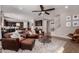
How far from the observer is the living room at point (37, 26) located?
270 cm

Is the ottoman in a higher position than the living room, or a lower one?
lower

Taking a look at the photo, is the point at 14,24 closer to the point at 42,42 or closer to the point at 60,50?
the point at 42,42

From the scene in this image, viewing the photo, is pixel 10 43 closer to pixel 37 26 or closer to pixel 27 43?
pixel 27 43

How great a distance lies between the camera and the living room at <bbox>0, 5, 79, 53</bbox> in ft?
8.86

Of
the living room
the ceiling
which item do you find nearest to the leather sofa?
the living room

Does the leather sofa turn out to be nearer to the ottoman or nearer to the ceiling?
the ottoman

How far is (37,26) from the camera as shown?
2.74 metres

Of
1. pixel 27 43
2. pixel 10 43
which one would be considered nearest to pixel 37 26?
pixel 27 43

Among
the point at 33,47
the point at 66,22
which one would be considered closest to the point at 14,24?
the point at 33,47

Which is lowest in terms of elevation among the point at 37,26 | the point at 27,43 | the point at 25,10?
the point at 27,43

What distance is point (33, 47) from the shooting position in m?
2.77

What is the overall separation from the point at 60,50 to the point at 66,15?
→ 0.71 meters

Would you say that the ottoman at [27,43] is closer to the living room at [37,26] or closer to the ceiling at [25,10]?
the living room at [37,26]

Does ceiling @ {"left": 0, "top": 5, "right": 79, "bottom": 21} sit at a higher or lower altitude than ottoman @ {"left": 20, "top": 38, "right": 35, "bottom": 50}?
higher
